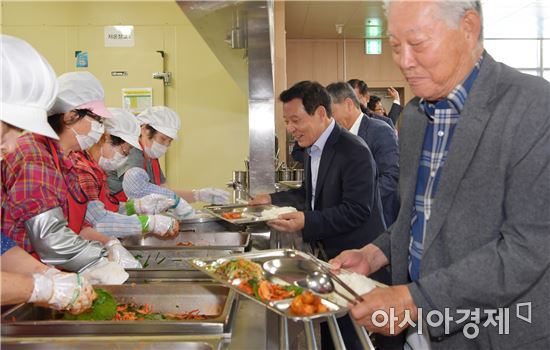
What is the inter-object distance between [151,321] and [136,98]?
14.8 ft

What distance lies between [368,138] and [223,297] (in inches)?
85.9

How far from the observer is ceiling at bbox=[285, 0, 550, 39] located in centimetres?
632

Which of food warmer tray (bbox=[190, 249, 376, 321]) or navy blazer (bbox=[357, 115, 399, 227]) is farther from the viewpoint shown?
navy blazer (bbox=[357, 115, 399, 227])

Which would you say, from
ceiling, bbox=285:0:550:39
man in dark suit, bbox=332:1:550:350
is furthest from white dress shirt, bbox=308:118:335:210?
ceiling, bbox=285:0:550:39

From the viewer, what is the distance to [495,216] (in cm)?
110

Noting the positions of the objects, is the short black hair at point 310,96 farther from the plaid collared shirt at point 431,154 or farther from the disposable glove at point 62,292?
the disposable glove at point 62,292

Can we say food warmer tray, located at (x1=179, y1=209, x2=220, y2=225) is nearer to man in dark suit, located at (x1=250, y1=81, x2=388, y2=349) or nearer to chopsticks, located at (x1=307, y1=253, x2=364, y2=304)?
man in dark suit, located at (x1=250, y1=81, x2=388, y2=349)

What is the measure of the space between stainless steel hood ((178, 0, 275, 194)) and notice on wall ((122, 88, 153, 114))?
1680 millimetres

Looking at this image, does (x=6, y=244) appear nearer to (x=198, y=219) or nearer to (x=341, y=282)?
(x=341, y=282)

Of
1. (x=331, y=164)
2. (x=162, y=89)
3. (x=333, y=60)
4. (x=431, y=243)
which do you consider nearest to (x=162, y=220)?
(x=331, y=164)

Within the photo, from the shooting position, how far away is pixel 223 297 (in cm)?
155

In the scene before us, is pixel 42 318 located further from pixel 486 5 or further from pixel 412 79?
pixel 486 5

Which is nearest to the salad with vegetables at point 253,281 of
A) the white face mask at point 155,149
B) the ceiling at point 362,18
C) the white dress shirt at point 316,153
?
the white dress shirt at point 316,153

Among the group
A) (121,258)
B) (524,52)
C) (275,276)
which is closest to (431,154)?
(275,276)
